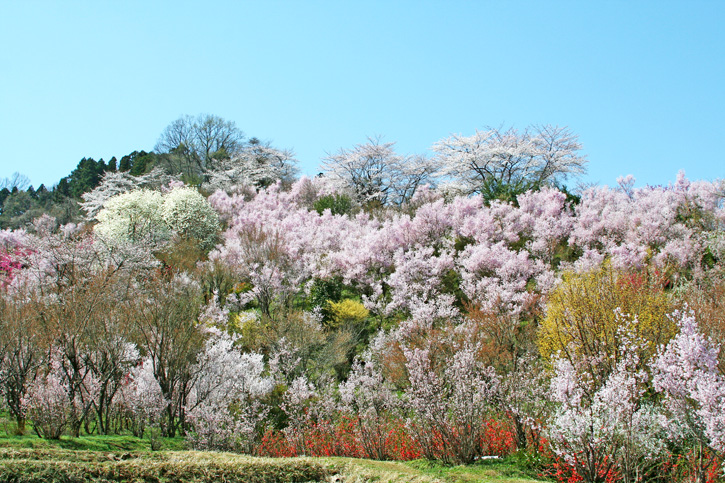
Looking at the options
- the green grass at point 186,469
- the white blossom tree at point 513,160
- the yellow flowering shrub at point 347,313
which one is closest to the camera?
the green grass at point 186,469

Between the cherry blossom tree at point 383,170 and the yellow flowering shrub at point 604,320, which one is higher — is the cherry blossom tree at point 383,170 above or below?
above

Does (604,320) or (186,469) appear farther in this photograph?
(604,320)

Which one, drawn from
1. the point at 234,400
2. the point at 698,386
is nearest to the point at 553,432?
the point at 698,386

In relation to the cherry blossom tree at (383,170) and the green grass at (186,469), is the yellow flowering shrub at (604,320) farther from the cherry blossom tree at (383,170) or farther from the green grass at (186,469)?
the cherry blossom tree at (383,170)

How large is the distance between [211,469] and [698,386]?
6.27m

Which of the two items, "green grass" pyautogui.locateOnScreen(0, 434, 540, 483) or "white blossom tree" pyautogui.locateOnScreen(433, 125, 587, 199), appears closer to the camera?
"green grass" pyautogui.locateOnScreen(0, 434, 540, 483)

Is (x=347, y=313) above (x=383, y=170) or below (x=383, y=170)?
below

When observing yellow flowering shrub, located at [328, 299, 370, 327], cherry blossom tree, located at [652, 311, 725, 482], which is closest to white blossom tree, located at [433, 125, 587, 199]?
yellow flowering shrub, located at [328, 299, 370, 327]

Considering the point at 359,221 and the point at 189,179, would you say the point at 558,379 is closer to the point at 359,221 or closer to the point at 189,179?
the point at 359,221

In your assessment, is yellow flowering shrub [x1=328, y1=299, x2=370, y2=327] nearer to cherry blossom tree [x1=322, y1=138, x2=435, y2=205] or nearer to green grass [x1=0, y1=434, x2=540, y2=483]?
green grass [x1=0, y1=434, x2=540, y2=483]

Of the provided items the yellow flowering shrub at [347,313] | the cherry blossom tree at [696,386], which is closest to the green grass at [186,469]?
the cherry blossom tree at [696,386]

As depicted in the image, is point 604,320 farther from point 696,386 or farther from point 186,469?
point 186,469

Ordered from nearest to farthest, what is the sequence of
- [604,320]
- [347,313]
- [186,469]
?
[186,469]
[604,320]
[347,313]

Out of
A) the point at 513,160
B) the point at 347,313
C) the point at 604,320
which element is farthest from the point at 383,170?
the point at 604,320
